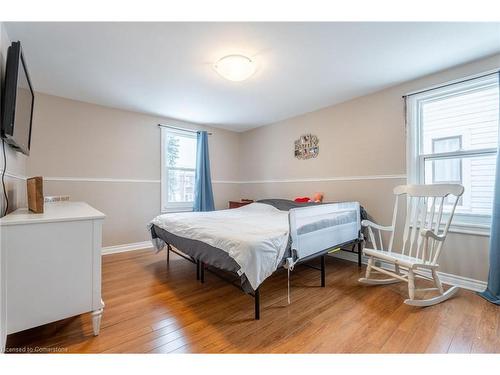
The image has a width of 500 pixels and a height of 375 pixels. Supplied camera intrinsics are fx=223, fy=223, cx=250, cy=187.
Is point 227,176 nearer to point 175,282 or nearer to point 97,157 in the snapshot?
point 97,157

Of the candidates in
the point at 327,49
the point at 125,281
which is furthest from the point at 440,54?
the point at 125,281

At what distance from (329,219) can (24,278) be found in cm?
220

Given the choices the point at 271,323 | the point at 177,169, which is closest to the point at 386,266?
the point at 271,323

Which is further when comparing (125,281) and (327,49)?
(125,281)

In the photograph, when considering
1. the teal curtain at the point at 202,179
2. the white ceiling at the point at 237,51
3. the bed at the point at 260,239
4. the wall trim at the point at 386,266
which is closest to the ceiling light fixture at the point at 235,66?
the white ceiling at the point at 237,51

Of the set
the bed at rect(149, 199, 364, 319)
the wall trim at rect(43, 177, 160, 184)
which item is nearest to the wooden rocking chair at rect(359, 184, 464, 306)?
the bed at rect(149, 199, 364, 319)

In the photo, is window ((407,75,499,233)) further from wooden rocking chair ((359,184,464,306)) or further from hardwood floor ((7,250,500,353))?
hardwood floor ((7,250,500,353))

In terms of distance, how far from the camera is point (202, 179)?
3980 mm

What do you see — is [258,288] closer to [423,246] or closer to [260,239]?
[260,239]

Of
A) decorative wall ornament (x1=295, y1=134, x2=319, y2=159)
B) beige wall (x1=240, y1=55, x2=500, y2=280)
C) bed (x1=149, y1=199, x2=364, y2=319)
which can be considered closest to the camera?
bed (x1=149, y1=199, x2=364, y2=319)

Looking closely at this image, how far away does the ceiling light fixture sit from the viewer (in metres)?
1.89

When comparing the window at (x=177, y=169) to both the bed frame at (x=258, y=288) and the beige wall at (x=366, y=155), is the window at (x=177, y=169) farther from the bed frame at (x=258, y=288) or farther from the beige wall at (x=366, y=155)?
the beige wall at (x=366, y=155)

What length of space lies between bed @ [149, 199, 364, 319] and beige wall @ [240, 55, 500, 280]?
449 millimetres

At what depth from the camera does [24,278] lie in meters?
1.13
